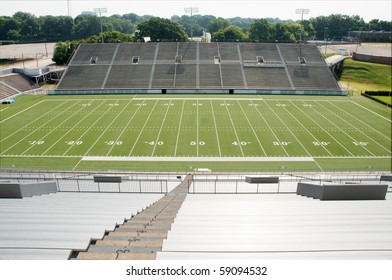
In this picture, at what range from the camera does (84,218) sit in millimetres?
6012


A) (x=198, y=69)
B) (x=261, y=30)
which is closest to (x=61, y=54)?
(x=198, y=69)

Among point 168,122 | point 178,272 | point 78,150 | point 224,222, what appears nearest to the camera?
point 178,272

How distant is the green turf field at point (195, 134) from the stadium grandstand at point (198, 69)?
4.52 meters

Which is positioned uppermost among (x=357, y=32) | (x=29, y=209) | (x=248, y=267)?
(x=357, y=32)

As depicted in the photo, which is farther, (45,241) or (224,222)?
(224,222)

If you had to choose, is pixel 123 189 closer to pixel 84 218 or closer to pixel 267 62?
pixel 84 218

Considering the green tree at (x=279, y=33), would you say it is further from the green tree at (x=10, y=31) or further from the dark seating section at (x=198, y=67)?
the green tree at (x=10, y=31)

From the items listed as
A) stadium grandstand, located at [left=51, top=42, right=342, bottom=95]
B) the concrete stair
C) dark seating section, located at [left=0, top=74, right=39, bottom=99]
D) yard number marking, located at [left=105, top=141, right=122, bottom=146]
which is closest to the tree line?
dark seating section, located at [left=0, top=74, right=39, bottom=99]

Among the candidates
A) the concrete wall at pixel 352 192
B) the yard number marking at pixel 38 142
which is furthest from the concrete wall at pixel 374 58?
the yard number marking at pixel 38 142

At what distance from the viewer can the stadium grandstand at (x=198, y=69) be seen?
43.4 meters

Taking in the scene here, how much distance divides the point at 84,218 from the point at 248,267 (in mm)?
4101

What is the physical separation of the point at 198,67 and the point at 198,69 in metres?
0.69

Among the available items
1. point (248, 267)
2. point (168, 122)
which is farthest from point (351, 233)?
point (168, 122)

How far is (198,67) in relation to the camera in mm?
48062
